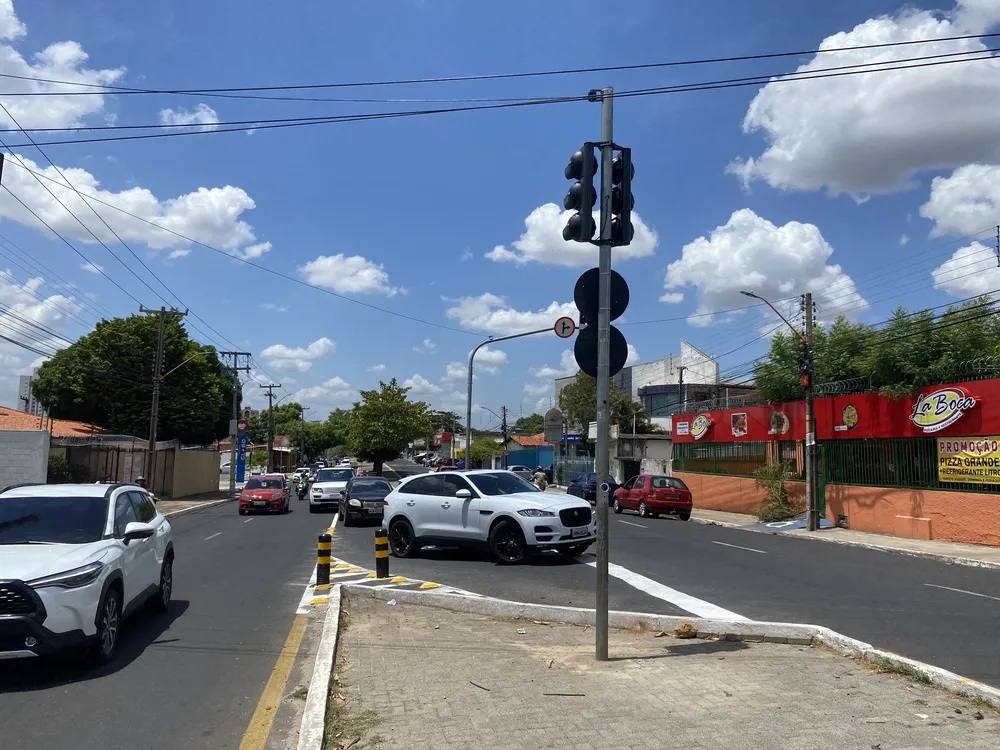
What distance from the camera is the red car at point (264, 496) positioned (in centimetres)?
3153

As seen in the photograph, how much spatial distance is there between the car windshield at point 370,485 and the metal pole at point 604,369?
1757cm

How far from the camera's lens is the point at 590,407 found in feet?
215

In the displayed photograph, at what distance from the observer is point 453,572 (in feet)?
42.4

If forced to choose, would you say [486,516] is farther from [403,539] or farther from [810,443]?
[810,443]

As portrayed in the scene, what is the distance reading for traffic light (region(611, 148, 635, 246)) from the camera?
7.15 metres

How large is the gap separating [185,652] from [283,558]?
8.22m

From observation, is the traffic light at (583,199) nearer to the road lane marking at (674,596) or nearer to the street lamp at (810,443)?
the road lane marking at (674,596)

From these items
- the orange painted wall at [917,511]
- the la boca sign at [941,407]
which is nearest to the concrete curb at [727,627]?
the orange painted wall at [917,511]

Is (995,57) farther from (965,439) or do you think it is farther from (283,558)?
(283,558)

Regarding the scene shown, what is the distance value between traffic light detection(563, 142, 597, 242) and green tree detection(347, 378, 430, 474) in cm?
6009

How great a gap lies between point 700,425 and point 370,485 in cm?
1958

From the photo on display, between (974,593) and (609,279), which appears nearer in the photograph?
(609,279)

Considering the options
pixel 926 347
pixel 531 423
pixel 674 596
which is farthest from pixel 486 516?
pixel 531 423

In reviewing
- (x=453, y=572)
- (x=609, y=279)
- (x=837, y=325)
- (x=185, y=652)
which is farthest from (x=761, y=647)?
(x=837, y=325)
